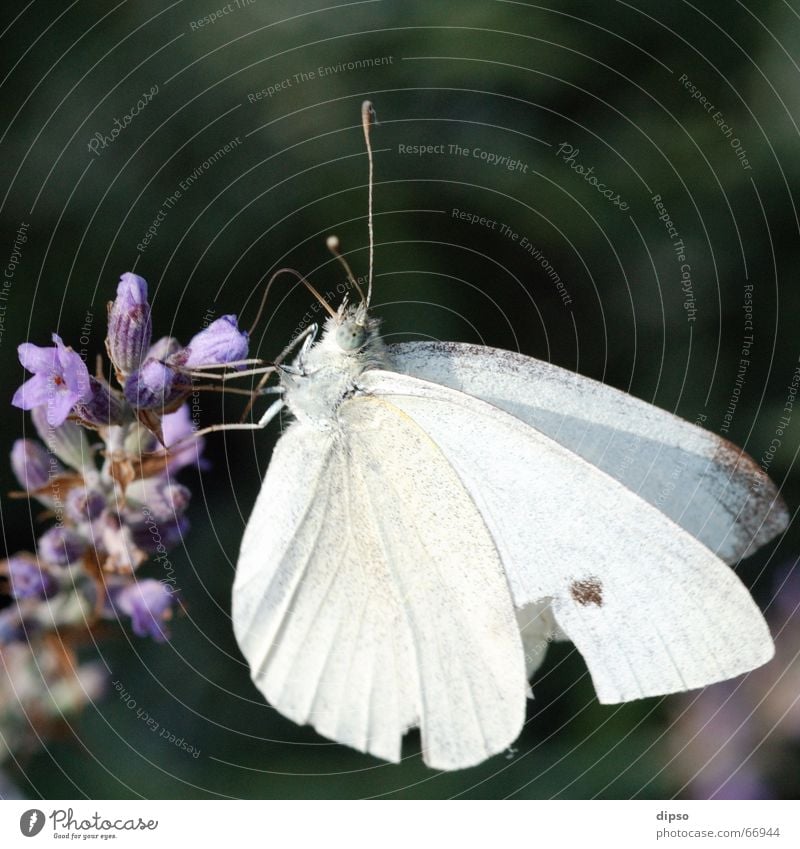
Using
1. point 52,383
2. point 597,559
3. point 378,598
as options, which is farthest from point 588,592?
point 52,383

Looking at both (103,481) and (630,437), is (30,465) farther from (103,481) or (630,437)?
(630,437)

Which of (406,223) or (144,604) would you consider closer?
(144,604)

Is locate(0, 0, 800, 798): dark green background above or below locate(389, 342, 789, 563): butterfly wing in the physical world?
above

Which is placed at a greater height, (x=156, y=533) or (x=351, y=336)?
(x=351, y=336)

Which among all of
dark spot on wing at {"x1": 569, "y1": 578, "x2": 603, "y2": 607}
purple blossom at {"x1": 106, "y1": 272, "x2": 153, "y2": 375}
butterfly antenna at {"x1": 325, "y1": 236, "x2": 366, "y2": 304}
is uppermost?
butterfly antenna at {"x1": 325, "y1": 236, "x2": 366, "y2": 304}

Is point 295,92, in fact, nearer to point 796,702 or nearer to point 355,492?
point 355,492

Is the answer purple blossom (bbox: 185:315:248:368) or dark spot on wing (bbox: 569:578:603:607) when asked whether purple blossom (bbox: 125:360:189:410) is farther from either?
dark spot on wing (bbox: 569:578:603:607)

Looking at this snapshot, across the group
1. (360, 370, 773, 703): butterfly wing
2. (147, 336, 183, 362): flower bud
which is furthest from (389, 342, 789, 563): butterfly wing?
(147, 336, 183, 362): flower bud

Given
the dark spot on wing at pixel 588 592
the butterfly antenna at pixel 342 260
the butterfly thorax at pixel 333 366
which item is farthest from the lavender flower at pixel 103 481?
the dark spot on wing at pixel 588 592

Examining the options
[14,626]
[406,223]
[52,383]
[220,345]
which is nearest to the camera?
[52,383]
